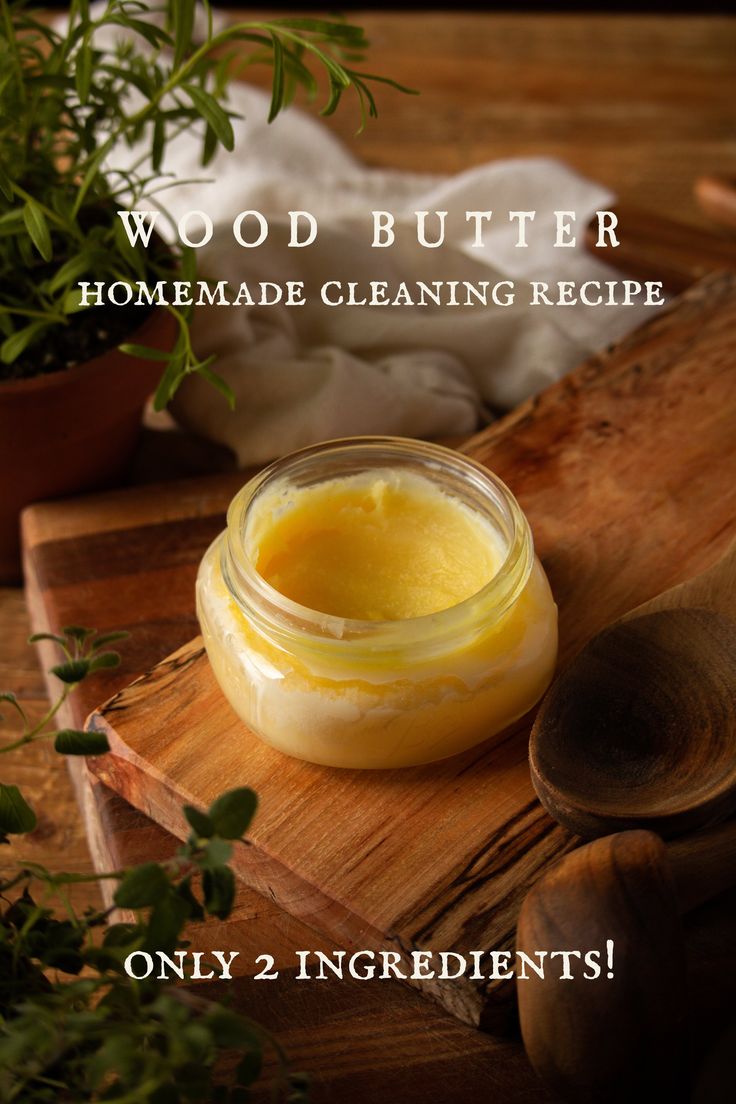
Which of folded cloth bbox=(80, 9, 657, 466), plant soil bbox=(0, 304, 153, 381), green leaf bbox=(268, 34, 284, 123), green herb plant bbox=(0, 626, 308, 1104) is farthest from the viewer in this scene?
folded cloth bbox=(80, 9, 657, 466)

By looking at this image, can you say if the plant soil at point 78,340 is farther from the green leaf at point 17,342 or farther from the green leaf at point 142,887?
the green leaf at point 142,887

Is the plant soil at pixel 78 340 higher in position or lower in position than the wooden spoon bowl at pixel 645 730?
higher

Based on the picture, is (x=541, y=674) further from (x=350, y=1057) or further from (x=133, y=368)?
(x=133, y=368)

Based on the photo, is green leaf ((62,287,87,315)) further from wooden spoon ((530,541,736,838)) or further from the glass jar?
wooden spoon ((530,541,736,838))

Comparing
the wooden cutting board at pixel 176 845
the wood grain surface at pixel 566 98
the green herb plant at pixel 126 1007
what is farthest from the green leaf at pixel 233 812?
the wood grain surface at pixel 566 98

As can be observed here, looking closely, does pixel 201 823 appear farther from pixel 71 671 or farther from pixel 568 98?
pixel 568 98

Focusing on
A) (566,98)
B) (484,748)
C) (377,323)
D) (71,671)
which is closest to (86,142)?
(377,323)

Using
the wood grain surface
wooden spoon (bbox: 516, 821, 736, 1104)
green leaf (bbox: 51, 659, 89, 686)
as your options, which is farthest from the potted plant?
the wood grain surface
